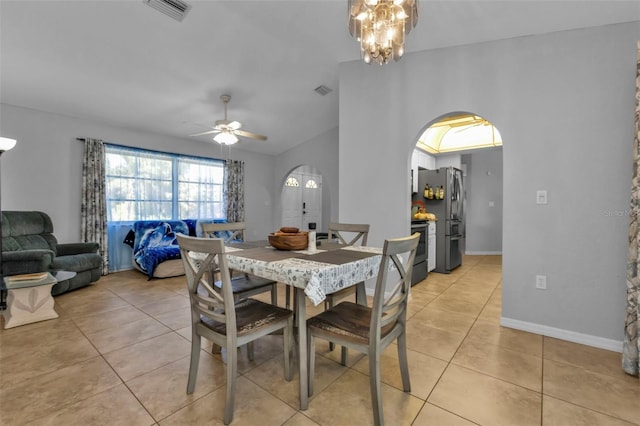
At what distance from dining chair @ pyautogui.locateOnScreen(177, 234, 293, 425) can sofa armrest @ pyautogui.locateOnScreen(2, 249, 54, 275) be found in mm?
2820

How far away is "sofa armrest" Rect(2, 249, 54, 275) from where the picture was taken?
123 inches

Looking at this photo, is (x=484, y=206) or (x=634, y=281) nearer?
(x=634, y=281)

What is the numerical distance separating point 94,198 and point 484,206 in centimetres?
773

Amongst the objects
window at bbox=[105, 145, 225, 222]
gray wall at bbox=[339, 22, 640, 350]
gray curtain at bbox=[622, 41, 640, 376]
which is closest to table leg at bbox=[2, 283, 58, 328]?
window at bbox=[105, 145, 225, 222]

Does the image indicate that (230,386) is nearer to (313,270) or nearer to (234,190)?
(313,270)

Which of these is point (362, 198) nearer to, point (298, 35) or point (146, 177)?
point (298, 35)

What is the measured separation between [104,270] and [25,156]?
6.20 feet


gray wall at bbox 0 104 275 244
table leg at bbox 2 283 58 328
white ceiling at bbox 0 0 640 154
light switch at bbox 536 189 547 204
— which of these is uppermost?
white ceiling at bbox 0 0 640 154

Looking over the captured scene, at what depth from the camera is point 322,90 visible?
4.40 metres

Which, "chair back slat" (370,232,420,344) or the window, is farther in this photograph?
the window

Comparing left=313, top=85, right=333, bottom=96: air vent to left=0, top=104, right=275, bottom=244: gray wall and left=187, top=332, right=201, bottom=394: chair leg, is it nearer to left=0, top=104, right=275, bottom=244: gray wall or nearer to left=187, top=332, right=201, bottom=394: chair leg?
left=0, top=104, right=275, bottom=244: gray wall

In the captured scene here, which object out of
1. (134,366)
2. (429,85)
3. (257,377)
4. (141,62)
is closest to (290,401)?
(257,377)

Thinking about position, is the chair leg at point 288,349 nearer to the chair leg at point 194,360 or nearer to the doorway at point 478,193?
the chair leg at point 194,360

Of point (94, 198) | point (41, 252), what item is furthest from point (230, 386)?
point (94, 198)
